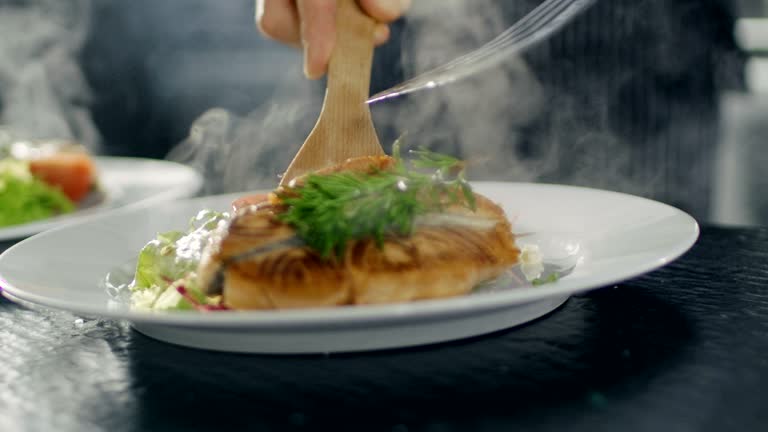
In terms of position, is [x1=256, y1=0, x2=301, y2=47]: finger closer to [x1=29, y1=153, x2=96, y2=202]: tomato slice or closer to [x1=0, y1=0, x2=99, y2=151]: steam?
[x1=29, y1=153, x2=96, y2=202]: tomato slice

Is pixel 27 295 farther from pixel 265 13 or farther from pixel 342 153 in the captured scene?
pixel 265 13

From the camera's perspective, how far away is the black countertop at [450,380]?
0.87 meters

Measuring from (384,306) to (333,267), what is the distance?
7.0 inches

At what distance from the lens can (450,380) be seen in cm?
96

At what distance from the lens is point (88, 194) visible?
3586 millimetres

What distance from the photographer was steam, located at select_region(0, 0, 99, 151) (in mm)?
6664

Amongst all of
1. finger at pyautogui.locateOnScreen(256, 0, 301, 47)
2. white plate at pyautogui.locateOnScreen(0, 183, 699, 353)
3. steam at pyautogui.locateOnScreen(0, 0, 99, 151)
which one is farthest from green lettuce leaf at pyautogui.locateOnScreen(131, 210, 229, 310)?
steam at pyautogui.locateOnScreen(0, 0, 99, 151)

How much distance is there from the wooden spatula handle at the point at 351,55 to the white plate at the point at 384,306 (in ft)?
1.22

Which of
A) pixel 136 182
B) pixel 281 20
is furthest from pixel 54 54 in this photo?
pixel 281 20

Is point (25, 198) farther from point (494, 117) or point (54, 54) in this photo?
point (54, 54)

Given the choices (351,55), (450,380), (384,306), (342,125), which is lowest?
(450,380)

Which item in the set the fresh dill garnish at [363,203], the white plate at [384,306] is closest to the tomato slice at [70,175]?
the white plate at [384,306]

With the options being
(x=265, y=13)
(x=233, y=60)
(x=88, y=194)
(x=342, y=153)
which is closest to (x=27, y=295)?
(x=342, y=153)

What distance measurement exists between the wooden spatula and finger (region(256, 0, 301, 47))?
1.38ft
